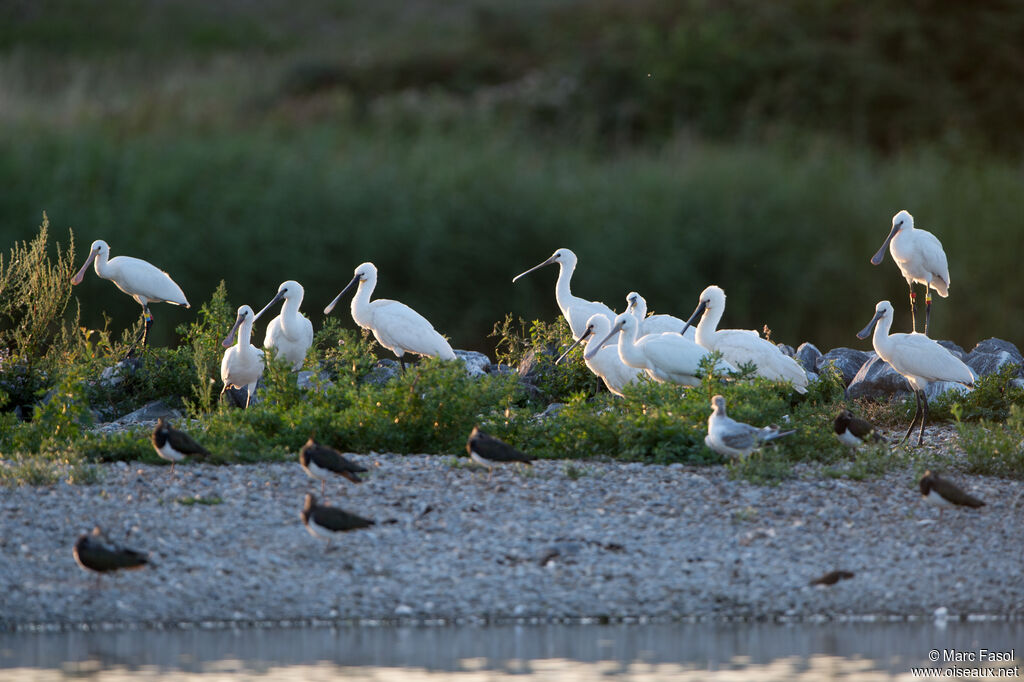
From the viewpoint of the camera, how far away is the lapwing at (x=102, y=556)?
24.8 ft

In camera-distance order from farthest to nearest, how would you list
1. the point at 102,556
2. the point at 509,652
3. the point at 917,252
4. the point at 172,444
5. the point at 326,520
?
the point at 917,252 → the point at 172,444 → the point at 326,520 → the point at 102,556 → the point at 509,652

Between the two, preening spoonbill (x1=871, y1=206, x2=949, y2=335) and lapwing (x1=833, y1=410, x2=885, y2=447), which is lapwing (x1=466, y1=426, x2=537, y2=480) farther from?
preening spoonbill (x1=871, y1=206, x2=949, y2=335)

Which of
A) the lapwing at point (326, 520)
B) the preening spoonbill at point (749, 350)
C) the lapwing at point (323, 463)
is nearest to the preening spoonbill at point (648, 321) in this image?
the preening spoonbill at point (749, 350)

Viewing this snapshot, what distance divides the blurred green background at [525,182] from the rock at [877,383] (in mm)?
7274

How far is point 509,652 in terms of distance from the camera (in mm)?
6969

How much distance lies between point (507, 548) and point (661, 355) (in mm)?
3674

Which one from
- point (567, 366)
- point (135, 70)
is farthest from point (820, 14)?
point (567, 366)

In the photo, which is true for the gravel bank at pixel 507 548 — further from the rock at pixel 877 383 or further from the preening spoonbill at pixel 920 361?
the rock at pixel 877 383

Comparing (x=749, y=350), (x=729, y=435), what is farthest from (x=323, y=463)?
(x=749, y=350)

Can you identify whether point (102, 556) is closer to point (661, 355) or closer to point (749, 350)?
point (661, 355)

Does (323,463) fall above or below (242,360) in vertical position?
below

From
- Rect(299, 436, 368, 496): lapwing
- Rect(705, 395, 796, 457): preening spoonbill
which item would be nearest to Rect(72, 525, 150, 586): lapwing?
Rect(299, 436, 368, 496): lapwing

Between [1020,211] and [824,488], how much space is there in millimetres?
15841

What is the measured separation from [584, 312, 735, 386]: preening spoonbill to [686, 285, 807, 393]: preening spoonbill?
27cm
